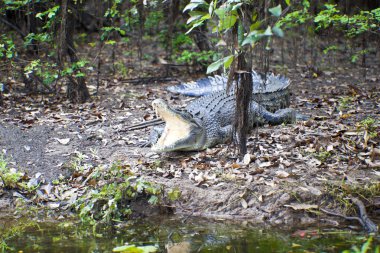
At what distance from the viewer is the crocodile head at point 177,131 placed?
17.7ft

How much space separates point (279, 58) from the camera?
10.5m

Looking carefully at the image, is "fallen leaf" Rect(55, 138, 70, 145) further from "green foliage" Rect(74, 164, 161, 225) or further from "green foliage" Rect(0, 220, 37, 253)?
"green foliage" Rect(0, 220, 37, 253)

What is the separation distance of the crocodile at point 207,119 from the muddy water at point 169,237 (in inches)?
46.2

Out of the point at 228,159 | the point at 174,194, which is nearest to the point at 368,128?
the point at 228,159

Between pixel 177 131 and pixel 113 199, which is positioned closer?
pixel 113 199

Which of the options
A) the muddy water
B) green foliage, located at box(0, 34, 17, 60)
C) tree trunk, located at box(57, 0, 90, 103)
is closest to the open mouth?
the muddy water

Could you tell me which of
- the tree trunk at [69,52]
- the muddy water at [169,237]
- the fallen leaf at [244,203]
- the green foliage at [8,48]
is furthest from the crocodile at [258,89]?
the muddy water at [169,237]

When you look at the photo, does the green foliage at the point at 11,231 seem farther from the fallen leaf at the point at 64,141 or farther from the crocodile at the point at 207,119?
the fallen leaf at the point at 64,141

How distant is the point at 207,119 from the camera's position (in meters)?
6.14

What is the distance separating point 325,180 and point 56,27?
4.86 m

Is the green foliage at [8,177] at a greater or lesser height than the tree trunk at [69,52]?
lesser

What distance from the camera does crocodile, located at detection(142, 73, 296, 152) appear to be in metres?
5.47

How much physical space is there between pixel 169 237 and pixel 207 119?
238 cm

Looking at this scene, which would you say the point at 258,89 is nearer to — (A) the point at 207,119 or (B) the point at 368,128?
(A) the point at 207,119
